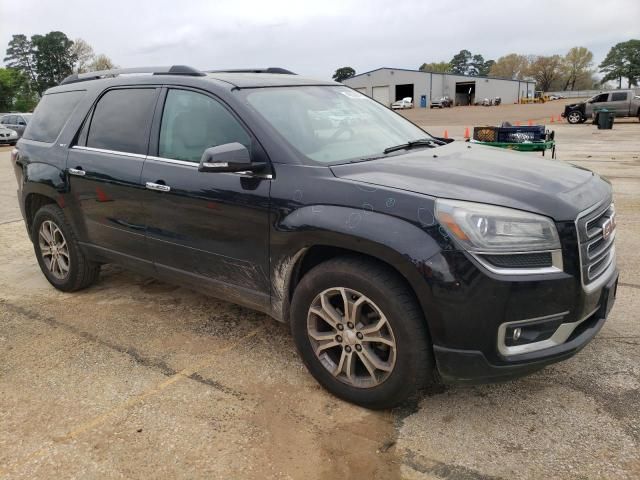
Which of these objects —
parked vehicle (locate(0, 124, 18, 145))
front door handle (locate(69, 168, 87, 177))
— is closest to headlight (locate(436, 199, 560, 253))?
→ front door handle (locate(69, 168, 87, 177))

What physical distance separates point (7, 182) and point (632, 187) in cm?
1292

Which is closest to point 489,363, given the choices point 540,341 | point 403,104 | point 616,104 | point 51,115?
point 540,341

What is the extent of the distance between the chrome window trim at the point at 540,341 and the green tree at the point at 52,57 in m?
110

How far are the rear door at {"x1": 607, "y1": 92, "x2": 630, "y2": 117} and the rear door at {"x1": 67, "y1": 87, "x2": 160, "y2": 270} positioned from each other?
108 feet

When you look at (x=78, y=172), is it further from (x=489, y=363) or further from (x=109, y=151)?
(x=489, y=363)

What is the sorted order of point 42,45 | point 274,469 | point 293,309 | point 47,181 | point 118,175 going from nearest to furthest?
point 274,469
point 293,309
point 118,175
point 47,181
point 42,45

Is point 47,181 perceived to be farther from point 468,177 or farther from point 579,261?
point 579,261

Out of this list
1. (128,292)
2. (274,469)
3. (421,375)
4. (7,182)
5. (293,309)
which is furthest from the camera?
(7,182)

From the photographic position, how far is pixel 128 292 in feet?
16.1

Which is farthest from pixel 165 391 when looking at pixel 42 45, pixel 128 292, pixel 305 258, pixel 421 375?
pixel 42 45

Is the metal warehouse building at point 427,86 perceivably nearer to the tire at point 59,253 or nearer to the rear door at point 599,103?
the rear door at point 599,103

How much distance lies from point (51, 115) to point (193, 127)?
1938 mm

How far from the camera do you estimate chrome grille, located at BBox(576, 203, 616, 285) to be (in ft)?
8.69

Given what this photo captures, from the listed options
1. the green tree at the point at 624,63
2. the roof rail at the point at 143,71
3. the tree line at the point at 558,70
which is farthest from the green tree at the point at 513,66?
the roof rail at the point at 143,71
